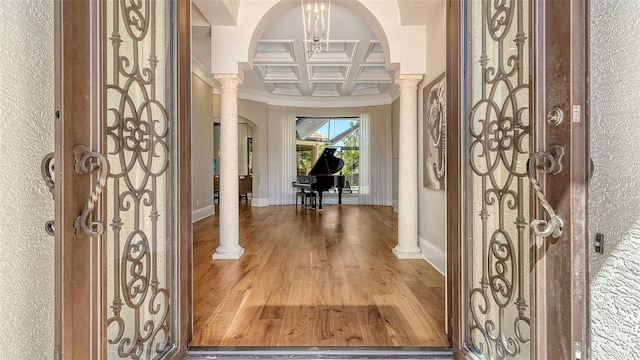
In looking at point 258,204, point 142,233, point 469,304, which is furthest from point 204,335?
point 258,204

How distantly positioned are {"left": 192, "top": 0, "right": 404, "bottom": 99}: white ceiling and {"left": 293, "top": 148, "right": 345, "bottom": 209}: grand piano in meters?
1.82

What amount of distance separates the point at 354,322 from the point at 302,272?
1084 mm

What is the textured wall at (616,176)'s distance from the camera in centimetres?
96

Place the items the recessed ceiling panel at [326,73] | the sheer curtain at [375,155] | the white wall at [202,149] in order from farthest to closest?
1. the sheer curtain at [375,155]
2. the recessed ceiling panel at [326,73]
3. the white wall at [202,149]

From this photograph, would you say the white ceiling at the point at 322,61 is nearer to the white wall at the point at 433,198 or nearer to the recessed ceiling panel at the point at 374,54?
the recessed ceiling panel at the point at 374,54

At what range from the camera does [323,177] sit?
25.8 feet

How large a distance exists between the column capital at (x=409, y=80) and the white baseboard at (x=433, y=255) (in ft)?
6.08

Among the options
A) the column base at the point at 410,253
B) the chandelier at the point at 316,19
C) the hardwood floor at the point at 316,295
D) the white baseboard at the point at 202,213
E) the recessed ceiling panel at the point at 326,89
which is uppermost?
the recessed ceiling panel at the point at 326,89

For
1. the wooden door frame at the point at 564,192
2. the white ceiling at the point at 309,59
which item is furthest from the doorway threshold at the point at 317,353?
the white ceiling at the point at 309,59

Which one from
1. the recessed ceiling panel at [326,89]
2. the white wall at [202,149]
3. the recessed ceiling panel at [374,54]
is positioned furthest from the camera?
the recessed ceiling panel at [326,89]

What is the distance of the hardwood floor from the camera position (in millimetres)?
1796

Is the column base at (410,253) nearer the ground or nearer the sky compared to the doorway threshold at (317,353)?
nearer the sky

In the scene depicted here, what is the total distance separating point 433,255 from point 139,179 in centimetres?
289

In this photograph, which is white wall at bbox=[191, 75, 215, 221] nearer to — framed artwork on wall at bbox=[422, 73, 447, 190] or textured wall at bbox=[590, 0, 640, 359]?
framed artwork on wall at bbox=[422, 73, 447, 190]
